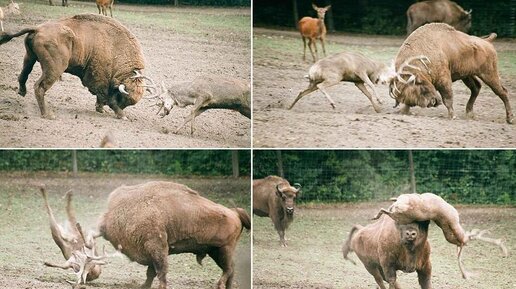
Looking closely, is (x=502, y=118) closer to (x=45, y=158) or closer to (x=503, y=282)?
(x=503, y=282)

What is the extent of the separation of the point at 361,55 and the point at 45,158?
224 centimetres

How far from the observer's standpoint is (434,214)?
8648mm

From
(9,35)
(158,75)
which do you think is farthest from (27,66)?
(158,75)

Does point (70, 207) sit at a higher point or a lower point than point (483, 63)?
lower

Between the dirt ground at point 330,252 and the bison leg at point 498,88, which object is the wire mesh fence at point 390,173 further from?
the bison leg at point 498,88

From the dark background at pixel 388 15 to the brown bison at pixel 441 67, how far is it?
134 millimetres

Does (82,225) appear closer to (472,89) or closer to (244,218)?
(244,218)

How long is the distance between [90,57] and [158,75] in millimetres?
473

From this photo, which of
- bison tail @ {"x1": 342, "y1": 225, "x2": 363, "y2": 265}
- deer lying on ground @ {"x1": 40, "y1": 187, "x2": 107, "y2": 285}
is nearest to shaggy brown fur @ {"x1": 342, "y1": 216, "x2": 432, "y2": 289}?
bison tail @ {"x1": 342, "y1": 225, "x2": 363, "y2": 265}

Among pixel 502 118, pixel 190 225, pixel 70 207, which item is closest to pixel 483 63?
pixel 502 118

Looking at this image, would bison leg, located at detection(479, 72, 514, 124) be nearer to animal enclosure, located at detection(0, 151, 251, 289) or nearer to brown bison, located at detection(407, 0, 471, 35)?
brown bison, located at detection(407, 0, 471, 35)

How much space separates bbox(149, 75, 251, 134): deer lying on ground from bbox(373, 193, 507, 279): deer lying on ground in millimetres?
1210

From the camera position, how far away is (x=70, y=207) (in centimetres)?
903

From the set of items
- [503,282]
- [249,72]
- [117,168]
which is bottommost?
[503,282]
